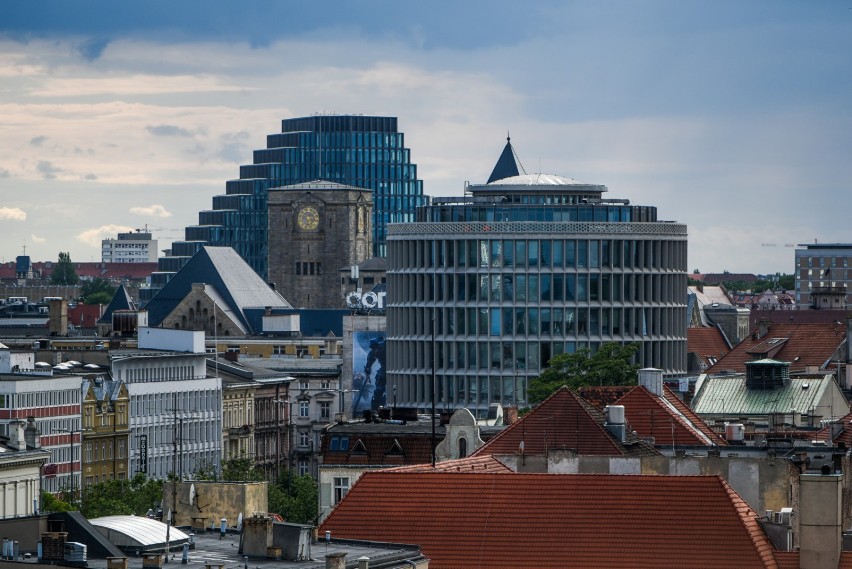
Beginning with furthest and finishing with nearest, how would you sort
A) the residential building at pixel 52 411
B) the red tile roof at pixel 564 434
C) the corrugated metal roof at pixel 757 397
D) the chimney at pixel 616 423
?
the residential building at pixel 52 411, the corrugated metal roof at pixel 757 397, the chimney at pixel 616 423, the red tile roof at pixel 564 434

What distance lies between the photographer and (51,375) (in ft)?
592

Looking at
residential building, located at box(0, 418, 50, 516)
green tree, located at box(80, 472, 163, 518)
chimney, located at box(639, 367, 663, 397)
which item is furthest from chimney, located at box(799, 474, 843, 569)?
green tree, located at box(80, 472, 163, 518)

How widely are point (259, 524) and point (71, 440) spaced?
109 m

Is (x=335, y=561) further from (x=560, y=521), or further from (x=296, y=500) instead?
(x=296, y=500)

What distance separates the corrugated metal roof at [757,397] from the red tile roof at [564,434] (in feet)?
177

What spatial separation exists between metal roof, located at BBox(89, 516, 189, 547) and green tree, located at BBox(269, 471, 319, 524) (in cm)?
5542

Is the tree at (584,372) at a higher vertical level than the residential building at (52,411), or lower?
higher

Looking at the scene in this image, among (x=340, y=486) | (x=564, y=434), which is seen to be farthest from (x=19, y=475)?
(x=564, y=434)

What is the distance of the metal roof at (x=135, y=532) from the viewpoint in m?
72.1

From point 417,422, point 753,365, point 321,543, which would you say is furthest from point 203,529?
point 753,365

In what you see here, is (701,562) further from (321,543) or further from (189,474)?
(189,474)

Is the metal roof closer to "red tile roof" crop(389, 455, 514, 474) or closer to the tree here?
"red tile roof" crop(389, 455, 514, 474)

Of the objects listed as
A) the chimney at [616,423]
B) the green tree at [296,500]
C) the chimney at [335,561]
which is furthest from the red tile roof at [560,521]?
the green tree at [296,500]

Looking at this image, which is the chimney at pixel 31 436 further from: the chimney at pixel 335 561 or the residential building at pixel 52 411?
the chimney at pixel 335 561
